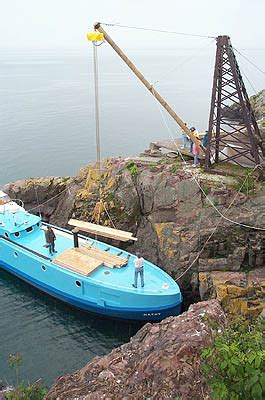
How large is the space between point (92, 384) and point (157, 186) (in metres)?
14.8

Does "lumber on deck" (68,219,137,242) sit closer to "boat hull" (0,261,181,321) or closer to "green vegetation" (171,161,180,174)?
"boat hull" (0,261,181,321)

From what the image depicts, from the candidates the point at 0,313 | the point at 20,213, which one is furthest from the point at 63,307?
the point at 20,213

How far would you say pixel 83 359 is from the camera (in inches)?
691

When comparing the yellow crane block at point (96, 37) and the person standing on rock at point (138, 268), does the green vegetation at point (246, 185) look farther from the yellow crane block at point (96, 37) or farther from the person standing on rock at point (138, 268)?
the yellow crane block at point (96, 37)

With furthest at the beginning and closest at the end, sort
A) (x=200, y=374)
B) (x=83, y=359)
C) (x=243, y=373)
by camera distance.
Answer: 1. (x=83, y=359)
2. (x=200, y=374)
3. (x=243, y=373)

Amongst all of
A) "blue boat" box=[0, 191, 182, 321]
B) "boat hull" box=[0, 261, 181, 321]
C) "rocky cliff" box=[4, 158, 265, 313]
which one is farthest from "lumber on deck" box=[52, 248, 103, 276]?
"rocky cliff" box=[4, 158, 265, 313]

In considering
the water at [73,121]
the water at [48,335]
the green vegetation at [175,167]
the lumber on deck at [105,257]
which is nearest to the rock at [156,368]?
the water at [48,335]

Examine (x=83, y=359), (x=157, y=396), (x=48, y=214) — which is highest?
(x=157, y=396)

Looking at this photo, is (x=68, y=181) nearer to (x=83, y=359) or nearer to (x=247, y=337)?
(x=83, y=359)

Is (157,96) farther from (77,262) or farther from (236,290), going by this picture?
(236,290)

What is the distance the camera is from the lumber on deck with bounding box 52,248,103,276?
20.2 m

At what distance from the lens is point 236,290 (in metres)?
17.5

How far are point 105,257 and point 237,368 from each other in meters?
15.1

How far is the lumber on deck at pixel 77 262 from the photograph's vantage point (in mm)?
20172
